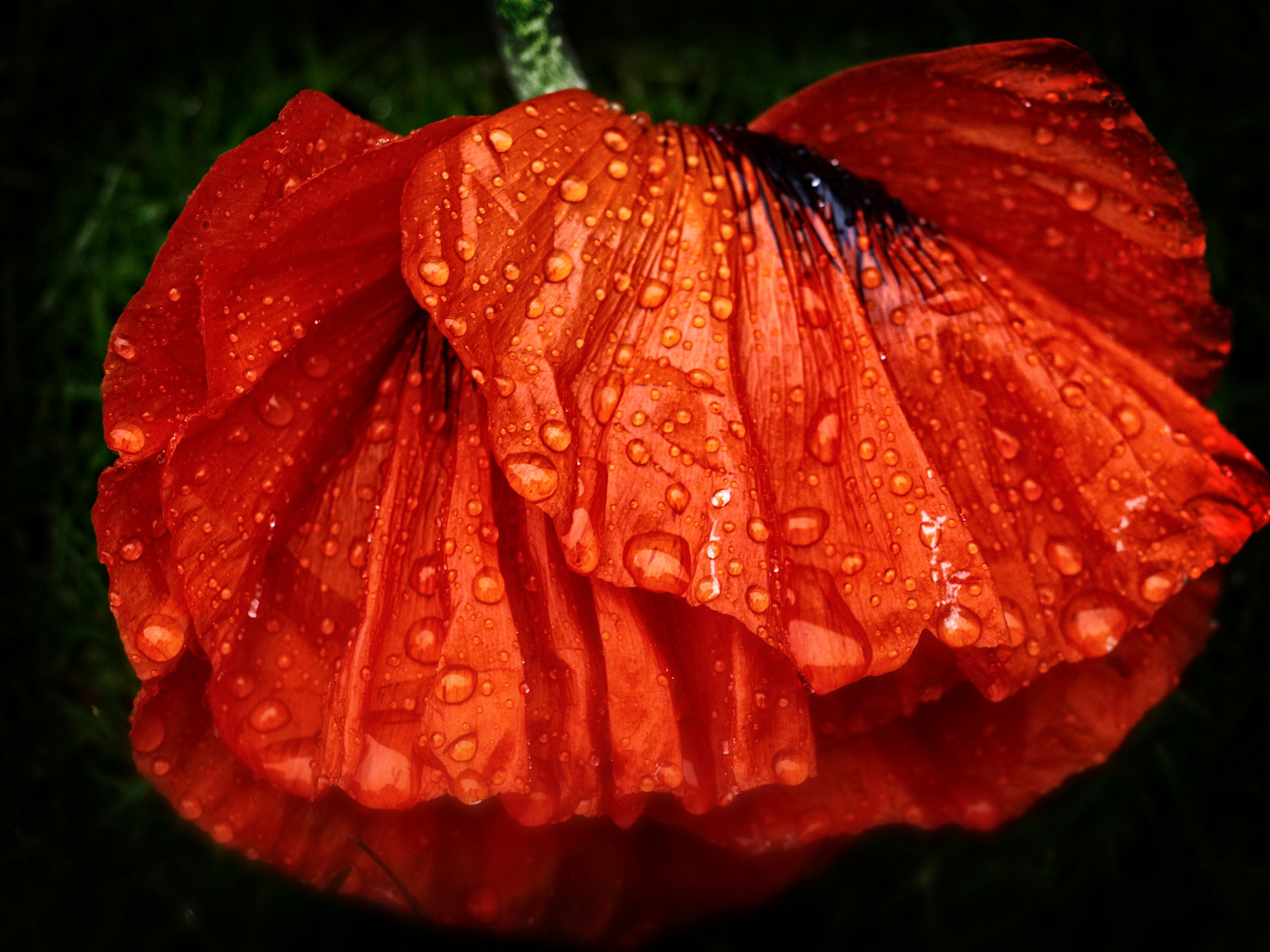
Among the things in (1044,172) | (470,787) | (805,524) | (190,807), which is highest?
(1044,172)

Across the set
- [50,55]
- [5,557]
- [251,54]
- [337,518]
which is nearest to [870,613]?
[337,518]

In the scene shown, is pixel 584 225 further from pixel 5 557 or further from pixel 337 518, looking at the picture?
pixel 5 557

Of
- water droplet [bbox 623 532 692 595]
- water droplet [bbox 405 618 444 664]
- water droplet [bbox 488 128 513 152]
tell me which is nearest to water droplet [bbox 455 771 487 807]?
water droplet [bbox 405 618 444 664]

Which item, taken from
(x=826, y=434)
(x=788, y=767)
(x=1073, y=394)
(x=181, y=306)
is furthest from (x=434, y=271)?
(x=1073, y=394)

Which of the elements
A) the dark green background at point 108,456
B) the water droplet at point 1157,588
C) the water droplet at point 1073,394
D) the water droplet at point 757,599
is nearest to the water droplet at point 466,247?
the water droplet at point 757,599

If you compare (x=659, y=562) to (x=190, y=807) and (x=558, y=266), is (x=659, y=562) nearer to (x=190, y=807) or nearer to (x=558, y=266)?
(x=558, y=266)

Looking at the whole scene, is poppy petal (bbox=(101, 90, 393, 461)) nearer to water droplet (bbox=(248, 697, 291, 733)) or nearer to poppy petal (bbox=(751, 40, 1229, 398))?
water droplet (bbox=(248, 697, 291, 733))
